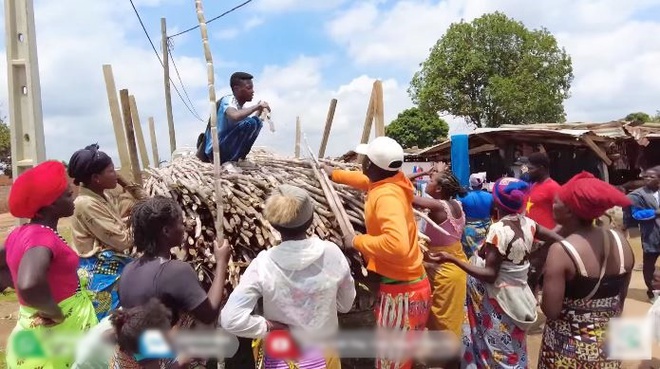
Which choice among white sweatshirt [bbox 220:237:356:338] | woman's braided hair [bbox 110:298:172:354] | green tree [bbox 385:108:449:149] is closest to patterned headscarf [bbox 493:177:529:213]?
white sweatshirt [bbox 220:237:356:338]

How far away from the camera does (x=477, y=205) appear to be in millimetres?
4699

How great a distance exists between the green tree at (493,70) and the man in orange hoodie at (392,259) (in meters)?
22.0

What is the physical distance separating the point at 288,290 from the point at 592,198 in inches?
59.7

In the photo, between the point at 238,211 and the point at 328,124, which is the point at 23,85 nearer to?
the point at 238,211

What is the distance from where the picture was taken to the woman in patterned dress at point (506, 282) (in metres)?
3.10

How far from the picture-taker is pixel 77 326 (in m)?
2.45

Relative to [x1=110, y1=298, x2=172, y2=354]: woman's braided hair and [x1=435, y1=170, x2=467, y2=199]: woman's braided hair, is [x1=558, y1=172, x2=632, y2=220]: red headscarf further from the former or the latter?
[x1=110, y1=298, x2=172, y2=354]: woman's braided hair

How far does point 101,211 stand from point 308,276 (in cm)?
158

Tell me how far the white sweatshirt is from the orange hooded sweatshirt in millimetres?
447

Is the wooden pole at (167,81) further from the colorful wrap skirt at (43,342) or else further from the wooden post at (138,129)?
the colorful wrap skirt at (43,342)

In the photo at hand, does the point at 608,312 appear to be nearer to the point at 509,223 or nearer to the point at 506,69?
the point at 509,223

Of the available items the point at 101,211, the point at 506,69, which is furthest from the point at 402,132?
the point at 101,211

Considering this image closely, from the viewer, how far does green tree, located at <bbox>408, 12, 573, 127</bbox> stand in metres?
23.8

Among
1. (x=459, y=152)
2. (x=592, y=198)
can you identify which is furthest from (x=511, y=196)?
(x=459, y=152)
